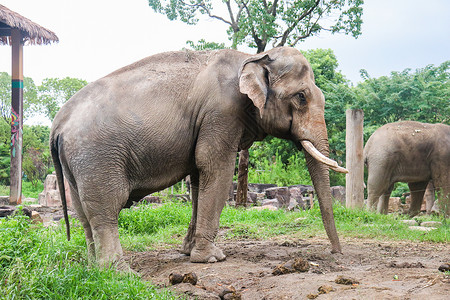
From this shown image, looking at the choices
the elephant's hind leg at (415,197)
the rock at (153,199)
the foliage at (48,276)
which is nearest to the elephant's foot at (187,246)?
the foliage at (48,276)

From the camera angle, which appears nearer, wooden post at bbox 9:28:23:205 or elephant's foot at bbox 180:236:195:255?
elephant's foot at bbox 180:236:195:255

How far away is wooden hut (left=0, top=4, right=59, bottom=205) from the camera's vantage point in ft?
45.9

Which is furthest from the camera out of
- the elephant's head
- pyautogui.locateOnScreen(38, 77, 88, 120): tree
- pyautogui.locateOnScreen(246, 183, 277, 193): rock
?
pyautogui.locateOnScreen(38, 77, 88, 120): tree

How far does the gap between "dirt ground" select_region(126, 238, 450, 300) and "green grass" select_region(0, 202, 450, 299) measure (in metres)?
0.53

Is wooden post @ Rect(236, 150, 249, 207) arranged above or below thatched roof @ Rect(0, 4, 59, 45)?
below

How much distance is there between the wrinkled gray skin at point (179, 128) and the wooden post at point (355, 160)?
393 cm

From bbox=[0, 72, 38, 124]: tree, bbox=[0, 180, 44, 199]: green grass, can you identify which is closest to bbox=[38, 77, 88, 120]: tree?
bbox=[0, 72, 38, 124]: tree

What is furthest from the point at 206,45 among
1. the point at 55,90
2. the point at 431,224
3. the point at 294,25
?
the point at 55,90

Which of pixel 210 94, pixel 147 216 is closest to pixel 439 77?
pixel 147 216

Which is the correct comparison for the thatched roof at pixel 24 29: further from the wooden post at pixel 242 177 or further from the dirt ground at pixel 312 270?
the dirt ground at pixel 312 270

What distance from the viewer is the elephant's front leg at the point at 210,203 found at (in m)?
5.09

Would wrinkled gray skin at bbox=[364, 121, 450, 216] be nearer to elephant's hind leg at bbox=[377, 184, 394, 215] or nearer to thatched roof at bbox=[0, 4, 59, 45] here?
elephant's hind leg at bbox=[377, 184, 394, 215]

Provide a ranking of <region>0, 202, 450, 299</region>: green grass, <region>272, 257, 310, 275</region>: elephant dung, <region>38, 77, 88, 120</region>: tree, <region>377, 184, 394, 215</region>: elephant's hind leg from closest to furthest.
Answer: <region>0, 202, 450, 299</region>: green grass → <region>272, 257, 310, 275</region>: elephant dung → <region>377, 184, 394, 215</region>: elephant's hind leg → <region>38, 77, 88, 120</region>: tree

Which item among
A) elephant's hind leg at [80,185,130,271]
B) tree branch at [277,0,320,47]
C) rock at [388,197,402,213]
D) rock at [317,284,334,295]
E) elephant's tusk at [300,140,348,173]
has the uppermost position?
tree branch at [277,0,320,47]
